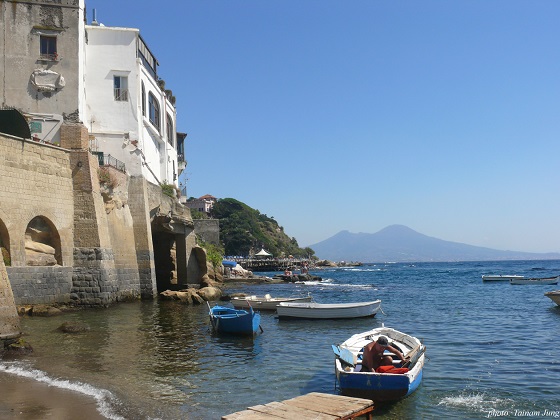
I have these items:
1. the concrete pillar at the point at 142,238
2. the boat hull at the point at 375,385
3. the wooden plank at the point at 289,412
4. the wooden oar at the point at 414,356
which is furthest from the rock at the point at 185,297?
the wooden plank at the point at 289,412

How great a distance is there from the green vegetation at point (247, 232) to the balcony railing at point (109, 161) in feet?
259

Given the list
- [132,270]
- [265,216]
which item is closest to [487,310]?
[132,270]

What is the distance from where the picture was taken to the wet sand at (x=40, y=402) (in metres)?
9.16

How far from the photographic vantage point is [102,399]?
10.2 metres

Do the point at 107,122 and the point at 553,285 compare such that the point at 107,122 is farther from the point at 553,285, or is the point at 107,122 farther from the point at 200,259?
the point at 553,285

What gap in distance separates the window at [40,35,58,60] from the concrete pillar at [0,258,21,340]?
57.0 feet

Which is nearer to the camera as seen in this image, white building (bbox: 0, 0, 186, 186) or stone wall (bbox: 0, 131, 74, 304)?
stone wall (bbox: 0, 131, 74, 304)

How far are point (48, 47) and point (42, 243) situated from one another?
36.0 feet

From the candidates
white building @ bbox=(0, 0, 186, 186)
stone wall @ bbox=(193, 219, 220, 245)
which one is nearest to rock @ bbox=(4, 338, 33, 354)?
white building @ bbox=(0, 0, 186, 186)

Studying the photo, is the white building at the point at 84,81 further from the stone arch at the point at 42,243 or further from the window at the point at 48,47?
the stone arch at the point at 42,243

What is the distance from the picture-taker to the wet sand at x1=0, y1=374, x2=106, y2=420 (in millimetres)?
9164

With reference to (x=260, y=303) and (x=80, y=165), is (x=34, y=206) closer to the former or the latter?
(x=80, y=165)

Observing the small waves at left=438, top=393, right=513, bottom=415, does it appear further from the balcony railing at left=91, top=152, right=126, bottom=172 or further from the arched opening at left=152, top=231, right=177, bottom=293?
the arched opening at left=152, top=231, right=177, bottom=293

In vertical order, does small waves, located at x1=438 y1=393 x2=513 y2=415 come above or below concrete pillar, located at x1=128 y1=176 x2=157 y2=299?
below
